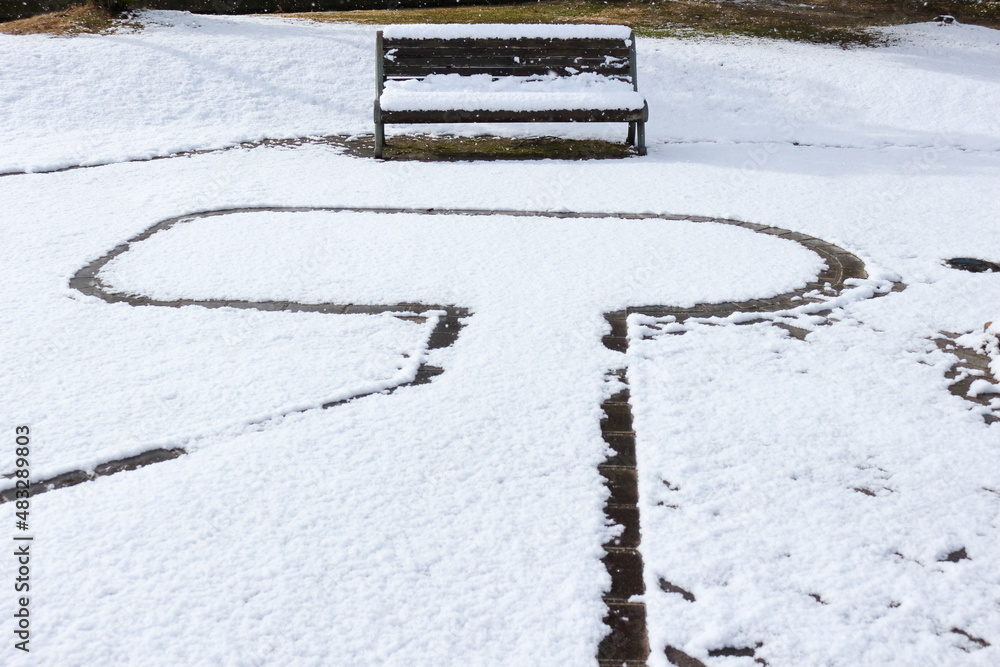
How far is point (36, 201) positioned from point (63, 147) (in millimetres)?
1708

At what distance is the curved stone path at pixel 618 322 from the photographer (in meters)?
2.06

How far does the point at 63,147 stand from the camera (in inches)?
276

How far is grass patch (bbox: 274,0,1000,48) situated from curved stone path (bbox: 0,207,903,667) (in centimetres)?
699

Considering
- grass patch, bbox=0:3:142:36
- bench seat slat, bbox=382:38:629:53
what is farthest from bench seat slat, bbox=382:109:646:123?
grass patch, bbox=0:3:142:36

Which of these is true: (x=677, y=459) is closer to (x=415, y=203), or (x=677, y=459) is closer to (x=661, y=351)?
(x=661, y=351)

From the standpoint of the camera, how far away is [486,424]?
112 inches

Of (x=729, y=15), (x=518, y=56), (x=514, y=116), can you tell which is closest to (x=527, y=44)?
(x=518, y=56)

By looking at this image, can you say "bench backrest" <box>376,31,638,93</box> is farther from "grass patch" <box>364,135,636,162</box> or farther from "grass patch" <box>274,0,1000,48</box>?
"grass patch" <box>274,0,1000,48</box>

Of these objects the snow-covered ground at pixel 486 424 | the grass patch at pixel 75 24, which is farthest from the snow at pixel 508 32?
the grass patch at pixel 75 24

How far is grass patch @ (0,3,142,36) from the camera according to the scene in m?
9.77

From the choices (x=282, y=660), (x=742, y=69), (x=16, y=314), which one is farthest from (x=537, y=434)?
(x=742, y=69)

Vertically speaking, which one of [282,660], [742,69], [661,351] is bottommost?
[282,660]

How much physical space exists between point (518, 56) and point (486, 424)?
5301 millimetres

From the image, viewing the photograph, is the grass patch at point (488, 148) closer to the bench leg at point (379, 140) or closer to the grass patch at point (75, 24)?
the bench leg at point (379, 140)
